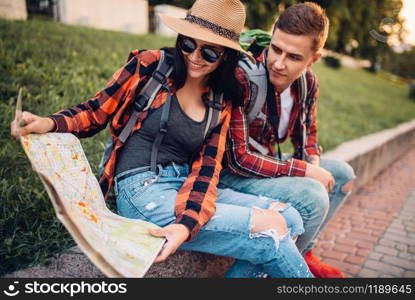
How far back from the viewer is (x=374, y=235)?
407 cm

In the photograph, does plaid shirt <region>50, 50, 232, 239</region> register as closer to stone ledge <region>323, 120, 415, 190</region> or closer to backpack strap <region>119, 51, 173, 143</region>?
backpack strap <region>119, 51, 173, 143</region>

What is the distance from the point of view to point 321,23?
2545 millimetres

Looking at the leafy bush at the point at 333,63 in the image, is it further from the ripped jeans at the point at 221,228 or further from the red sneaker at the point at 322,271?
the ripped jeans at the point at 221,228

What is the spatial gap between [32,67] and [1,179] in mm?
2161

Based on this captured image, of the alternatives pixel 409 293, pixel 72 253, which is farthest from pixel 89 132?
pixel 409 293

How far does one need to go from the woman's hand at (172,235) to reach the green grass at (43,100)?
2.44ft

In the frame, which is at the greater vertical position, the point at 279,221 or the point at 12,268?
the point at 279,221

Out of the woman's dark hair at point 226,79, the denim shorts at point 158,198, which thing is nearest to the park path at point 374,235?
the denim shorts at point 158,198

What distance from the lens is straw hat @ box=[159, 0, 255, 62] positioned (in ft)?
6.75

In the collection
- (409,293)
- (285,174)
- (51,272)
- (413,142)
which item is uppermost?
(285,174)

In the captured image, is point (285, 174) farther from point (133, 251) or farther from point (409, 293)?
point (133, 251)

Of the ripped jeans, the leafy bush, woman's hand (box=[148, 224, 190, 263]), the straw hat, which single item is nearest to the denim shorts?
the ripped jeans

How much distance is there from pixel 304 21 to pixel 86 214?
72.4 inches

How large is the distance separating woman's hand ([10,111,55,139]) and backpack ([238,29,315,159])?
4.24 feet
